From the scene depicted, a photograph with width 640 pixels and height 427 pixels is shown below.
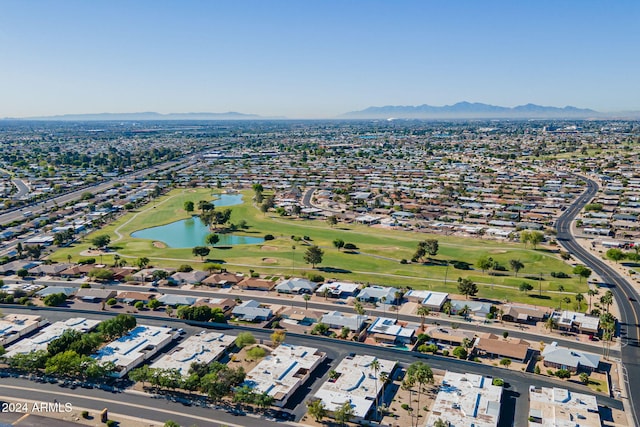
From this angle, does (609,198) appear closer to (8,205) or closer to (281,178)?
(281,178)

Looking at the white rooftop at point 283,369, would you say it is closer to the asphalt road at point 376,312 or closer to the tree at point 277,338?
the tree at point 277,338

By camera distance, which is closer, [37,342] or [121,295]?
[37,342]

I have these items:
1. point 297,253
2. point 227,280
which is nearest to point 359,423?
point 227,280

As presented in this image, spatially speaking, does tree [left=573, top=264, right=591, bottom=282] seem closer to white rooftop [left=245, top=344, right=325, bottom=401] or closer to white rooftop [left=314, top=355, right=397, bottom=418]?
white rooftop [left=314, top=355, right=397, bottom=418]

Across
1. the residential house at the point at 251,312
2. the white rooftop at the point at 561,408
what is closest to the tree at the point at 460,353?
the white rooftop at the point at 561,408

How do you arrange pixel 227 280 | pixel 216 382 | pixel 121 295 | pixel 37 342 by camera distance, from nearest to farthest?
pixel 216 382 < pixel 37 342 < pixel 121 295 < pixel 227 280

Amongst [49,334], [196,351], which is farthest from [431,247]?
[49,334]

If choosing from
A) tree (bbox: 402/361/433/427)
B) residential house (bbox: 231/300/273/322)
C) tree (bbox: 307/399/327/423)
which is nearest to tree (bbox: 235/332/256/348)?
residential house (bbox: 231/300/273/322)
